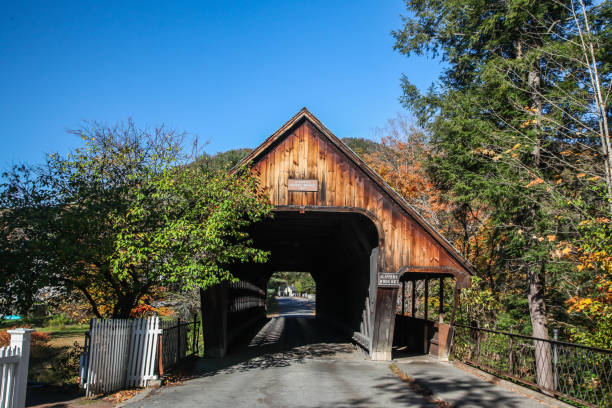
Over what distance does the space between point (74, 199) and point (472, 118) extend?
12963mm

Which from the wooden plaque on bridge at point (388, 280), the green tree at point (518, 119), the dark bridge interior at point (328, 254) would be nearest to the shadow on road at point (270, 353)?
the dark bridge interior at point (328, 254)

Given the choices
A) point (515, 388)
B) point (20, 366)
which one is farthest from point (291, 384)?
point (20, 366)

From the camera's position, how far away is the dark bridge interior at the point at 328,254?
15.3 meters

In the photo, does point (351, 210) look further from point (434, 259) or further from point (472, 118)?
point (472, 118)

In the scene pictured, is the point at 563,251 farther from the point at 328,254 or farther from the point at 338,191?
the point at 328,254

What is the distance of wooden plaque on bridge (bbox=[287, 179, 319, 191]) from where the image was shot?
45.1 ft

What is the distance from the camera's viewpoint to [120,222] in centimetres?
1018

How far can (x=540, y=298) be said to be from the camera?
15.4 m

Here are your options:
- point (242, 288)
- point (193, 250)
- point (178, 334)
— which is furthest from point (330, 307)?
point (193, 250)

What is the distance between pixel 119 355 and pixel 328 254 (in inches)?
669

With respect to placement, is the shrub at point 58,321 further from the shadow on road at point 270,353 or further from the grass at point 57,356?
the shadow on road at point 270,353

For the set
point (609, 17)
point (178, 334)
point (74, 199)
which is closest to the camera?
point (74, 199)

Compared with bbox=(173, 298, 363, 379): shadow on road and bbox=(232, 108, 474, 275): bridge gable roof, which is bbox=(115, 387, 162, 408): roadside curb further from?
bbox=(232, 108, 474, 275): bridge gable roof

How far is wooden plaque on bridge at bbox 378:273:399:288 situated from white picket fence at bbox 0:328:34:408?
31.8ft
